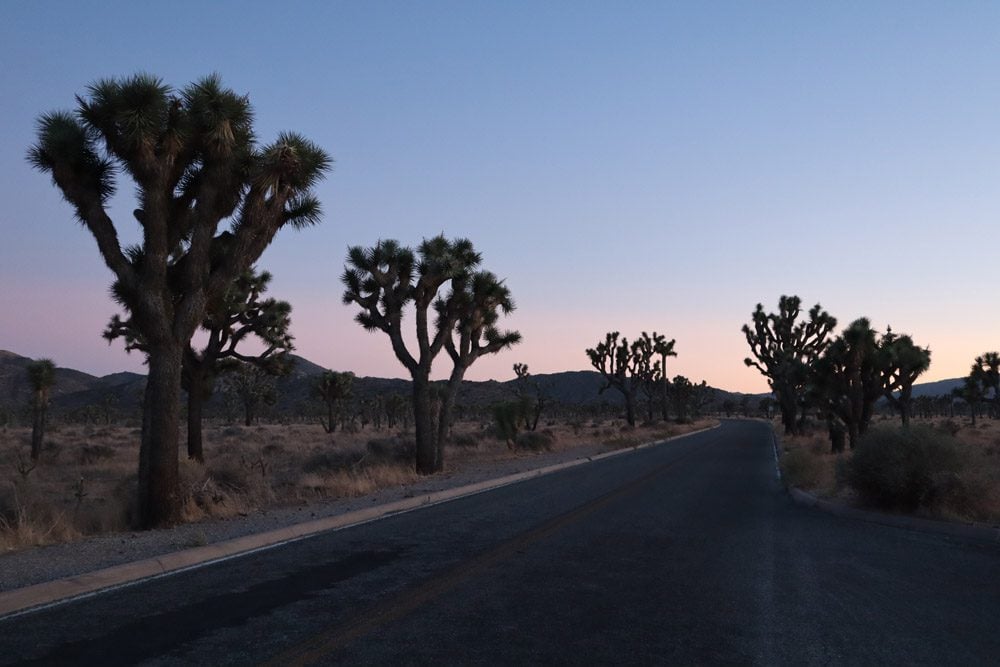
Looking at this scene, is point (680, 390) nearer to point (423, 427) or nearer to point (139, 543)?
point (423, 427)

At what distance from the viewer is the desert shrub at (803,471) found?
19.5 meters

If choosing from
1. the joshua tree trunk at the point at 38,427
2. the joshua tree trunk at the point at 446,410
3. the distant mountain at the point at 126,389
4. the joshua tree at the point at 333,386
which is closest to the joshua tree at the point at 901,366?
the joshua tree trunk at the point at 446,410

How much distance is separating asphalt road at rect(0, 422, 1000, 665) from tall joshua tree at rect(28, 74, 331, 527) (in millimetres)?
3804

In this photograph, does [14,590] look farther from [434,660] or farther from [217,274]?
[217,274]

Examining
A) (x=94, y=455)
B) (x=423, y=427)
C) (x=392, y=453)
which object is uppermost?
(x=423, y=427)

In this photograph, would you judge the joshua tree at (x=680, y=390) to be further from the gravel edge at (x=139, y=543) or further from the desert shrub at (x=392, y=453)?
the gravel edge at (x=139, y=543)

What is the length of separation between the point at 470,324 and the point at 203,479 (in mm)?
12930

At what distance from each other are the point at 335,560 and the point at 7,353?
159543 millimetres

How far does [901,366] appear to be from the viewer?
33.9 metres

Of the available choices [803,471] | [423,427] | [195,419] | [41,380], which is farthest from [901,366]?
[41,380]

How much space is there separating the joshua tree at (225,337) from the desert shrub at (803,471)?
697 inches

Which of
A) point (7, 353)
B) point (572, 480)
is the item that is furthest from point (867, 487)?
point (7, 353)

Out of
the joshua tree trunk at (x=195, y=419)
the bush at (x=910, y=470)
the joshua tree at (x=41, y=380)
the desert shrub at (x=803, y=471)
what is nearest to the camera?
the bush at (x=910, y=470)

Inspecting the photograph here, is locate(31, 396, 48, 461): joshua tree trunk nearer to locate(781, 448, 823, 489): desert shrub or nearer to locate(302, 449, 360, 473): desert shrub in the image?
locate(302, 449, 360, 473): desert shrub
